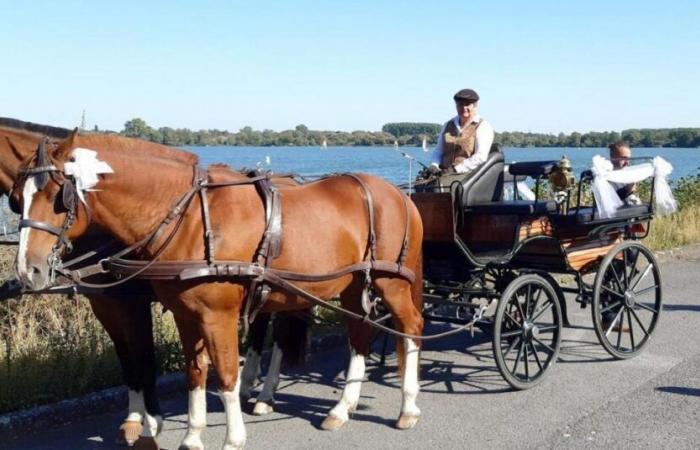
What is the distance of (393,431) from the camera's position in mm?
5176

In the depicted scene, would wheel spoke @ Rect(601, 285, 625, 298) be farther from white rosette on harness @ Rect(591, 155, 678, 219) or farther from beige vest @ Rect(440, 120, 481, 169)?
beige vest @ Rect(440, 120, 481, 169)

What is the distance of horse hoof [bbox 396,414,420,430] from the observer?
520 centimetres

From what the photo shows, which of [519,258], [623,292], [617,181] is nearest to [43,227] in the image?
[519,258]

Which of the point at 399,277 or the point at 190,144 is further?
the point at 190,144

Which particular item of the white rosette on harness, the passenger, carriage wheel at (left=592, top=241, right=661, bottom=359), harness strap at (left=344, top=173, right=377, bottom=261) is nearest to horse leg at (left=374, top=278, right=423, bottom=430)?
harness strap at (left=344, top=173, right=377, bottom=261)

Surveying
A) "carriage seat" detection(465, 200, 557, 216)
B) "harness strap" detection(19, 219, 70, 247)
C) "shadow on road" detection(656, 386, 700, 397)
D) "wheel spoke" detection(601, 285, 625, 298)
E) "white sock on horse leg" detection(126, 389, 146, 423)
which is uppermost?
"harness strap" detection(19, 219, 70, 247)

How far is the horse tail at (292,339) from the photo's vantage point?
571 cm

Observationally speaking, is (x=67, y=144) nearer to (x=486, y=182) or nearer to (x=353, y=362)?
A: (x=353, y=362)

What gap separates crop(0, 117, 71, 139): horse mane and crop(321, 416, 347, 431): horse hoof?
255 cm

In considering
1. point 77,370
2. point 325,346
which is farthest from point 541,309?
point 77,370

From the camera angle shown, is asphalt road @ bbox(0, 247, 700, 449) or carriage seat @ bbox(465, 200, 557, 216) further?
carriage seat @ bbox(465, 200, 557, 216)

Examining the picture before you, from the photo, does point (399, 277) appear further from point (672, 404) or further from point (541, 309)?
point (672, 404)

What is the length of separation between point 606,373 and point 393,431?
2.22m

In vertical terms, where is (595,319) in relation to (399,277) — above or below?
below
